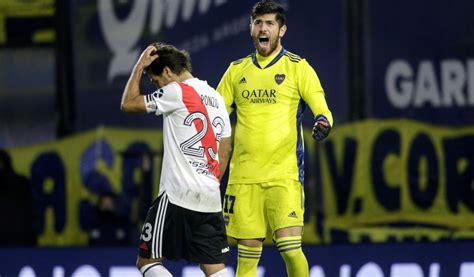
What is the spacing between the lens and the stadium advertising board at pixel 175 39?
14.0m

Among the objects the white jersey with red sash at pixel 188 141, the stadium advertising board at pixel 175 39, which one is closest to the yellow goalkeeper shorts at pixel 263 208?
the white jersey with red sash at pixel 188 141

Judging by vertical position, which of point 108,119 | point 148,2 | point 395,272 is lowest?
point 395,272

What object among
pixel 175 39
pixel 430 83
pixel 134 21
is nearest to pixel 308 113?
pixel 430 83

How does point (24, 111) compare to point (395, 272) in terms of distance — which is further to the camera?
point (24, 111)

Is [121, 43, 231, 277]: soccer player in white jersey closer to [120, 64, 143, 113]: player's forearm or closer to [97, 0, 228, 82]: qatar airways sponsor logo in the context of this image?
[120, 64, 143, 113]: player's forearm

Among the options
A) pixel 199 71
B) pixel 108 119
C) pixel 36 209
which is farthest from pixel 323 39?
pixel 36 209

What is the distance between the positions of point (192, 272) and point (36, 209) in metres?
3.01

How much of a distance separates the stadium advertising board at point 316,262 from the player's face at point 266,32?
2.05 meters

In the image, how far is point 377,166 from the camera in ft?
45.8

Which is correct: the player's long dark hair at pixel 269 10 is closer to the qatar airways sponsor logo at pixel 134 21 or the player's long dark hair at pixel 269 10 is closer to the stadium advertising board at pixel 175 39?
the stadium advertising board at pixel 175 39

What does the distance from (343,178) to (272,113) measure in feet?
14.6

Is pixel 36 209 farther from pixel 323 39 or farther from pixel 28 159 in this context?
pixel 323 39

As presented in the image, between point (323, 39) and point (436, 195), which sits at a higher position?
point (323, 39)

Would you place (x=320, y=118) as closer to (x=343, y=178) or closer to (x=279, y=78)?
(x=279, y=78)
